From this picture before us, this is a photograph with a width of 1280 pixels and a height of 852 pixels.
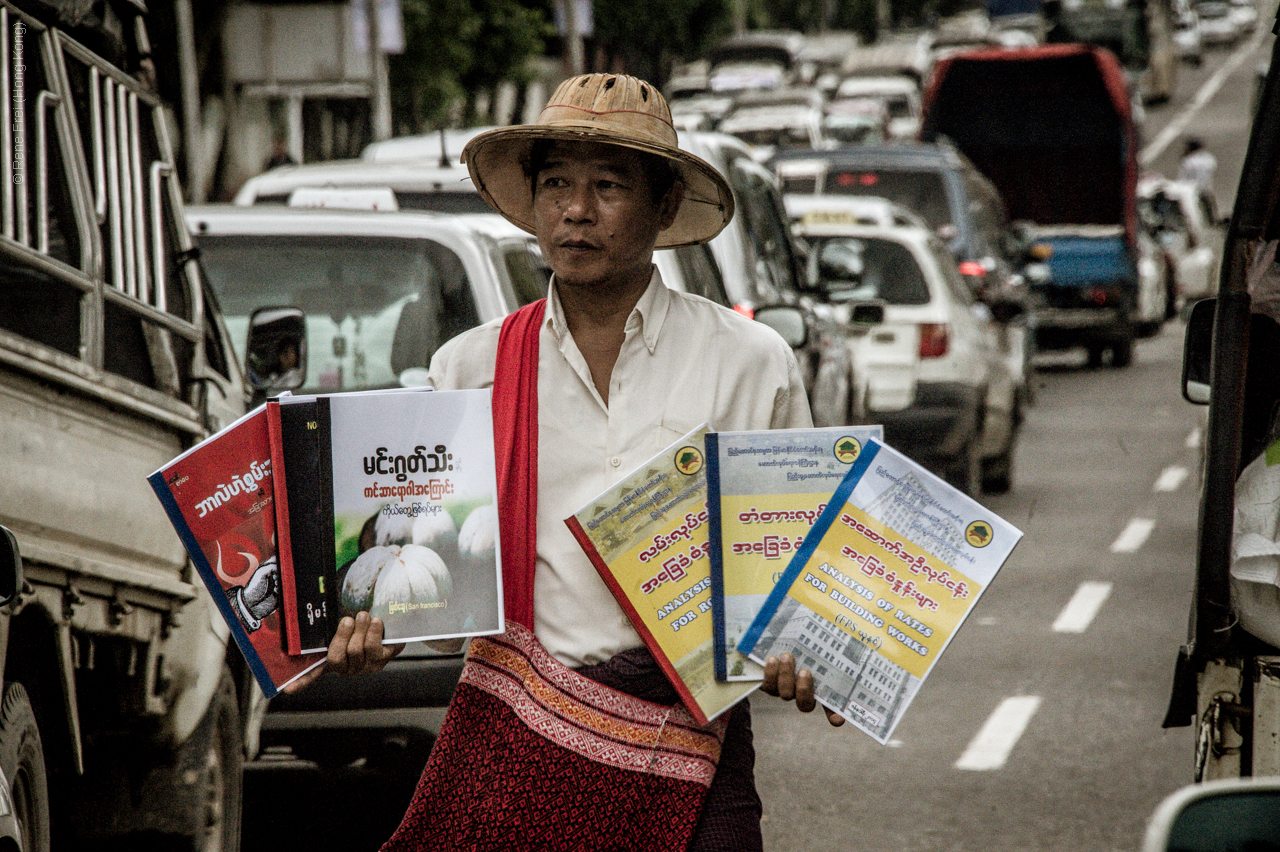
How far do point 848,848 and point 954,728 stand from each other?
1.63 m

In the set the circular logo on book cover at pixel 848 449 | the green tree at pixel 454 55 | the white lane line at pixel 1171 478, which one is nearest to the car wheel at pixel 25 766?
the circular logo on book cover at pixel 848 449

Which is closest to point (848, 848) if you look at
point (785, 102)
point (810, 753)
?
point (810, 753)

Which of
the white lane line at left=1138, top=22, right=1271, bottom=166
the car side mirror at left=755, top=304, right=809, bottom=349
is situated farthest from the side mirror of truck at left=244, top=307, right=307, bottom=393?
the white lane line at left=1138, top=22, right=1271, bottom=166

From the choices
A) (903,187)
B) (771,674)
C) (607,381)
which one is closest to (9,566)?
(607,381)

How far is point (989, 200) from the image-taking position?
2056 cm

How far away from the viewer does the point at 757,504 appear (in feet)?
9.46

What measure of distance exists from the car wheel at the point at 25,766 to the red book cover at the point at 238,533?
1.04m

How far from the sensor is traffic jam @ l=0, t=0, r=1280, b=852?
395 cm

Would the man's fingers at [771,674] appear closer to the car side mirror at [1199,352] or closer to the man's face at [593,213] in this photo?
the man's face at [593,213]

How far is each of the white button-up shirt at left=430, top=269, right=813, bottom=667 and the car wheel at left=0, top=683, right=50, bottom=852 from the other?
1.21 meters

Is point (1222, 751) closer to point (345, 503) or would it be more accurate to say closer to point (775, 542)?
point (775, 542)

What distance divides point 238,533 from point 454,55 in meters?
30.7

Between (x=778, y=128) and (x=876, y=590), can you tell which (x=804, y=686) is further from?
(x=778, y=128)

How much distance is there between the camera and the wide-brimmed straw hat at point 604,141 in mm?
2988
